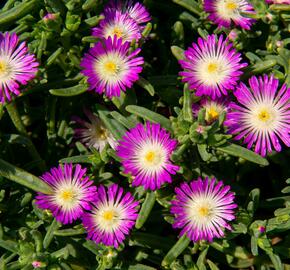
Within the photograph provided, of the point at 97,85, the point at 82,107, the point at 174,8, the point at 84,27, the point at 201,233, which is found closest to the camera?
the point at 201,233

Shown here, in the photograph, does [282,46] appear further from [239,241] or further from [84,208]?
[84,208]

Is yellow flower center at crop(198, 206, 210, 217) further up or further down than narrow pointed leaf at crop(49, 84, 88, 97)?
further down

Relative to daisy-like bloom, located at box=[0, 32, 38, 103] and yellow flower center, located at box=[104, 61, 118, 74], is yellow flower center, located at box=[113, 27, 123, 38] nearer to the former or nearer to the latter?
yellow flower center, located at box=[104, 61, 118, 74]

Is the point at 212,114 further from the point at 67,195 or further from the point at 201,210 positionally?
the point at 67,195

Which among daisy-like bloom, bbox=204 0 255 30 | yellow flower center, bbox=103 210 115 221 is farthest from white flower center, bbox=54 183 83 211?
daisy-like bloom, bbox=204 0 255 30

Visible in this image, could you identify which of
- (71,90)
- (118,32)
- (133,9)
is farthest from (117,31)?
(71,90)

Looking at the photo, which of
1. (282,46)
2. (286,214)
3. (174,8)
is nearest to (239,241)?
(286,214)

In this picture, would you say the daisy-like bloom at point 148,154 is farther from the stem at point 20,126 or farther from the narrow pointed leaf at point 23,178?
the stem at point 20,126
